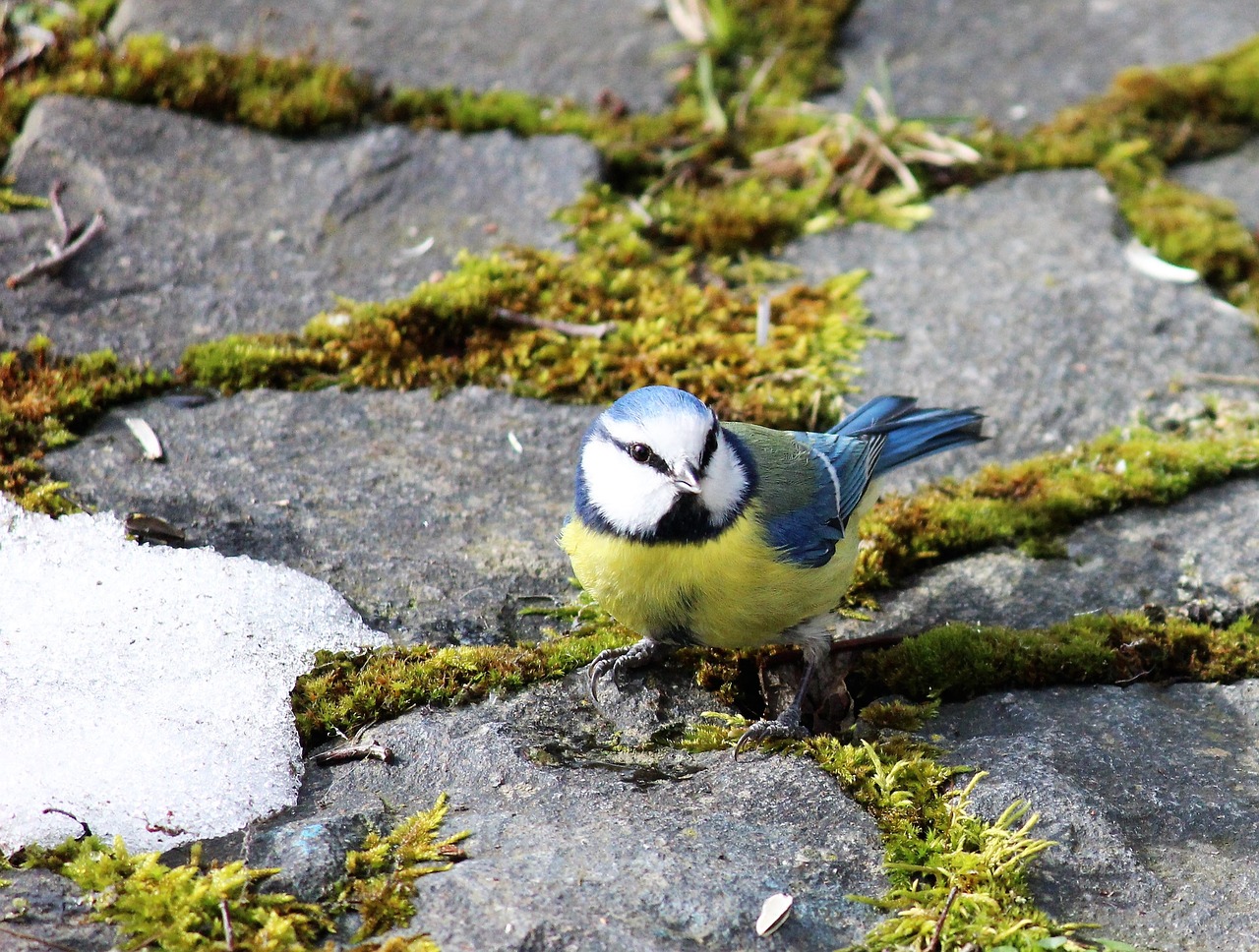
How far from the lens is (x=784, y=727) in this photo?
2.83 metres

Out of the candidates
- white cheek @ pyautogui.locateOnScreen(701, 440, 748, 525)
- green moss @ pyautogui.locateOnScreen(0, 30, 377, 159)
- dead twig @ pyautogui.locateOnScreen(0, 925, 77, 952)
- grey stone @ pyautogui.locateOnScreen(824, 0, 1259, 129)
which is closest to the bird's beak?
white cheek @ pyautogui.locateOnScreen(701, 440, 748, 525)

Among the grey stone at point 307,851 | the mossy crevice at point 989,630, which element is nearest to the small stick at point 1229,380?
the mossy crevice at point 989,630

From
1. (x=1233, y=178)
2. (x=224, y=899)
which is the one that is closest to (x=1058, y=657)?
(x=224, y=899)

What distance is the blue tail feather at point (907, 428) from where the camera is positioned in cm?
364

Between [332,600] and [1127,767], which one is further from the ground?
[332,600]

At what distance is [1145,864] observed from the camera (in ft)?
7.90

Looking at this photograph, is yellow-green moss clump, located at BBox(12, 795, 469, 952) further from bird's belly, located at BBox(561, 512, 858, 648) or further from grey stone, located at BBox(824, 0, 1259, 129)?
grey stone, located at BBox(824, 0, 1259, 129)

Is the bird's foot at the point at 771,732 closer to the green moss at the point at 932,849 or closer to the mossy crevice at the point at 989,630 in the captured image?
the green moss at the point at 932,849

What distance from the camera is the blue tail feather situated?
11.9 ft

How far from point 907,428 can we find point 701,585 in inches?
45.3

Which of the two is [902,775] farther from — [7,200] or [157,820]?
[7,200]

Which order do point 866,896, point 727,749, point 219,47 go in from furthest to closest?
point 219,47 → point 727,749 → point 866,896

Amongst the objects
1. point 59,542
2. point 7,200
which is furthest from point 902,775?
point 7,200

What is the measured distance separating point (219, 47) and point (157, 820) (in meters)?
3.73
